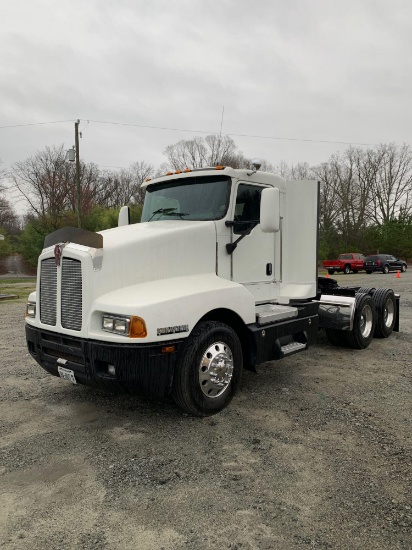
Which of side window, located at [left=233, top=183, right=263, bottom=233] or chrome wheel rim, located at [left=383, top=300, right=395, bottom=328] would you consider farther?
chrome wheel rim, located at [left=383, top=300, right=395, bottom=328]

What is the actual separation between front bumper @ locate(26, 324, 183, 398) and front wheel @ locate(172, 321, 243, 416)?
5.5 inches

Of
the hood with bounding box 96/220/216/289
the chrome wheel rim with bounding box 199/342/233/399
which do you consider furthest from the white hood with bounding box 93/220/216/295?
the chrome wheel rim with bounding box 199/342/233/399

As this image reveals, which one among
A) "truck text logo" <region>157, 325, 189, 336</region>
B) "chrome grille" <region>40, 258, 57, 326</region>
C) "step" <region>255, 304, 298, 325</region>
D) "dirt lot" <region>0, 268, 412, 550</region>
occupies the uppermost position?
"chrome grille" <region>40, 258, 57, 326</region>

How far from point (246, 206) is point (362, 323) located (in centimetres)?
371

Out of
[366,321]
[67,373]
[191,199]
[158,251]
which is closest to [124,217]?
[191,199]

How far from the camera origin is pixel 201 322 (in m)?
4.15

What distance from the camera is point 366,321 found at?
7.50 metres

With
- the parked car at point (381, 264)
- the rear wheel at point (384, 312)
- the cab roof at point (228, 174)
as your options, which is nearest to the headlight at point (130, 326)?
the cab roof at point (228, 174)

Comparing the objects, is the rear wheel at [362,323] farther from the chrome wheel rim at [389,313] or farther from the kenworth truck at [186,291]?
the kenworth truck at [186,291]

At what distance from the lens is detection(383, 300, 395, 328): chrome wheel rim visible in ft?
26.1

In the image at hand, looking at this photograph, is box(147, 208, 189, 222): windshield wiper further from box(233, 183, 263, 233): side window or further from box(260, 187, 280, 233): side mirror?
box(260, 187, 280, 233): side mirror

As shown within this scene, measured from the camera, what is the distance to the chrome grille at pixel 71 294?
3871 mm

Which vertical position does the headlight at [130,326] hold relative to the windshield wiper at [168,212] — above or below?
below

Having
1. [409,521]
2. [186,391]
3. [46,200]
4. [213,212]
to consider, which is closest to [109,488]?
[186,391]
